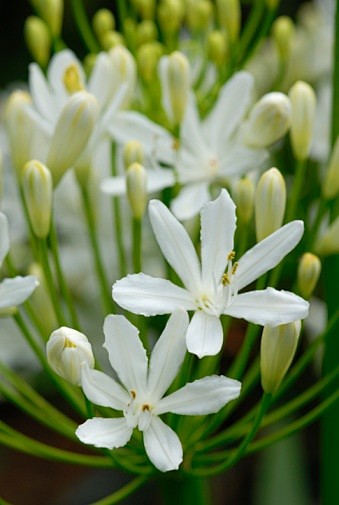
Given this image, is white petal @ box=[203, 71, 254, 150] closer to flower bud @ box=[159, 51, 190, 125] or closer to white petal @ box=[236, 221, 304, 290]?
flower bud @ box=[159, 51, 190, 125]

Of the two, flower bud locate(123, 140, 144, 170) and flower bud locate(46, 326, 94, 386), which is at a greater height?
flower bud locate(123, 140, 144, 170)

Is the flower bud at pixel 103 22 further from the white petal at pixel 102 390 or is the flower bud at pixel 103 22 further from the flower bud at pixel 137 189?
the white petal at pixel 102 390

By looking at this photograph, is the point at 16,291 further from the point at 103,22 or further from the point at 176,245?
the point at 103,22

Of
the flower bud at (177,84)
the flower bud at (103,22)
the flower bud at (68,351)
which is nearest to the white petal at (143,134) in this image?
the flower bud at (177,84)

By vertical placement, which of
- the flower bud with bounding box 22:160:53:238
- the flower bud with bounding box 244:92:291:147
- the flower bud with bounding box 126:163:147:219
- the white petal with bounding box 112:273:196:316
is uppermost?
the flower bud with bounding box 244:92:291:147

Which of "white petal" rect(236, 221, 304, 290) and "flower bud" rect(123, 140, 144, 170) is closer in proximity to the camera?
"white petal" rect(236, 221, 304, 290)

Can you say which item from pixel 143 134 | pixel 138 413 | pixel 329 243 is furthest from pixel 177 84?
pixel 138 413

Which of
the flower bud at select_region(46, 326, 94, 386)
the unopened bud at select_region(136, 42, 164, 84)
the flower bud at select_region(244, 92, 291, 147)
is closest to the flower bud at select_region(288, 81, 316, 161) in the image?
the flower bud at select_region(244, 92, 291, 147)
